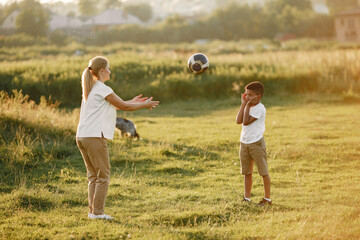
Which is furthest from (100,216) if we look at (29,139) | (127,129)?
(127,129)

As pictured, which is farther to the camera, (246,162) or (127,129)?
(127,129)

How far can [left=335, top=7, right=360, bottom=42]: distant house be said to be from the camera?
63.7m

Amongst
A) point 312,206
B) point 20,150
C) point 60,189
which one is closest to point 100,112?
point 60,189

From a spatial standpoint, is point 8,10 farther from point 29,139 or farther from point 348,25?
point 29,139

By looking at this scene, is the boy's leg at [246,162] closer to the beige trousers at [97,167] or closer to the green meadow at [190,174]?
the green meadow at [190,174]

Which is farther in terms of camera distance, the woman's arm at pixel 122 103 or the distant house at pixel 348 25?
the distant house at pixel 348 25

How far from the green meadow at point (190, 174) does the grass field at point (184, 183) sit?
0.07 ft

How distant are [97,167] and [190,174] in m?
3.34

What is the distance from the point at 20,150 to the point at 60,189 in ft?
8.21

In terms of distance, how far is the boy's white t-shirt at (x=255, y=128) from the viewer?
252 inches

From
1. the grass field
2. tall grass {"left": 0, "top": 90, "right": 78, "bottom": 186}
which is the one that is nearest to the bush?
the grass field

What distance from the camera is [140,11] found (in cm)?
12312

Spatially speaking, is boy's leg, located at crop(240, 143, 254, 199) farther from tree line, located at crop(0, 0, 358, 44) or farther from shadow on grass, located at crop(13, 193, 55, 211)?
tree line, located at crop(0, 0, 358, 44)

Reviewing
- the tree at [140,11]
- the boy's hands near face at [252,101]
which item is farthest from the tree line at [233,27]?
the boy's hands near face at [252,101]
